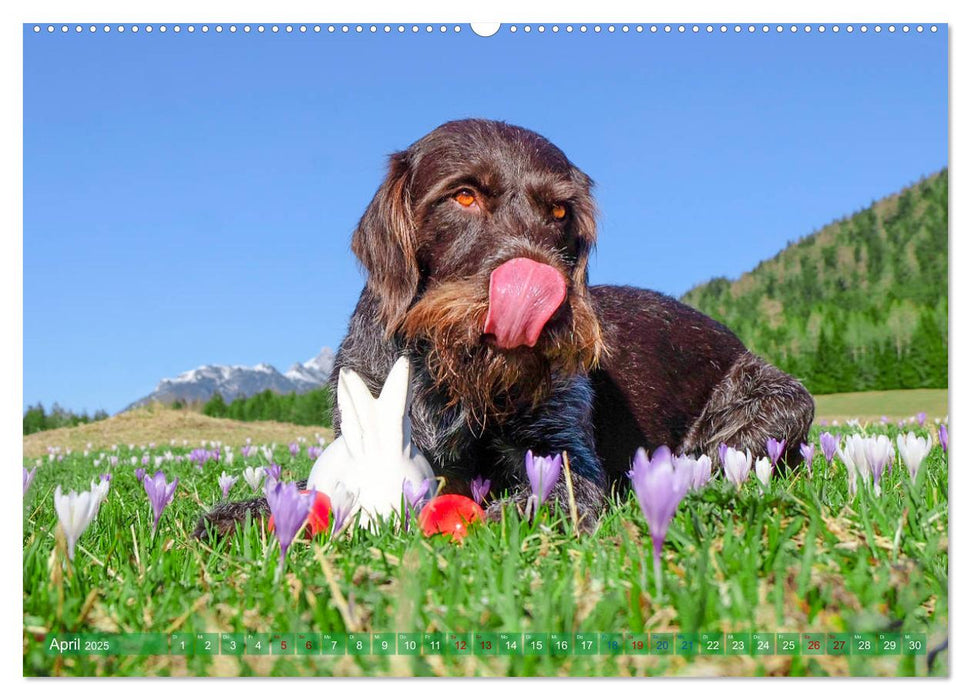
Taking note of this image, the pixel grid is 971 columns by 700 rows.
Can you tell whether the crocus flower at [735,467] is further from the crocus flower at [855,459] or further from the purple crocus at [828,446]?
the purple crocus at [828,446]

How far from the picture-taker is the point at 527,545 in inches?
120

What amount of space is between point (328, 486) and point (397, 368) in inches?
23.1

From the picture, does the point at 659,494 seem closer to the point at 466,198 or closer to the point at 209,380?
the point at 466,198

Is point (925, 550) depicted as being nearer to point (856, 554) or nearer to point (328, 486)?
A: point (856, 554)

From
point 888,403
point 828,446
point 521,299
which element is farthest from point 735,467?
point 888,403

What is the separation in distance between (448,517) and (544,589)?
933 mm

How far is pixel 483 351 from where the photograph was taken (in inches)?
159

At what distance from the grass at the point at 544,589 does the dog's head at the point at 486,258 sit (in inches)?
41.2

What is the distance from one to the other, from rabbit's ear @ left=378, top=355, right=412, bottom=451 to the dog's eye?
1401 millimetres

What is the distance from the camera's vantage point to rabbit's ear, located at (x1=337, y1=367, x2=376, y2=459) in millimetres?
3475

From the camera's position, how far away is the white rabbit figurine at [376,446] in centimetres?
341

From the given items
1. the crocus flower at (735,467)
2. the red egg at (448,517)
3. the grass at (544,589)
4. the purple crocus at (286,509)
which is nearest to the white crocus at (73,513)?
the grass at (544,589)

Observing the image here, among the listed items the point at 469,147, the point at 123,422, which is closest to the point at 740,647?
the point at 469,147

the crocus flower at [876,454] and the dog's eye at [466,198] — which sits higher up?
the dog's eye at [466,198]
